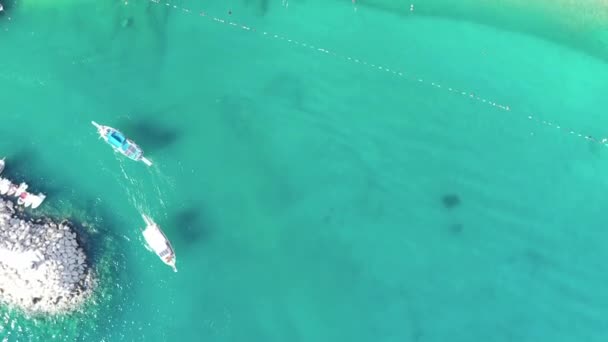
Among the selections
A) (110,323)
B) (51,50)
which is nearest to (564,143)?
(110,323)

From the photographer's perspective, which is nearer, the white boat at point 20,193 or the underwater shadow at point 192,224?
the white boat at point 20,193

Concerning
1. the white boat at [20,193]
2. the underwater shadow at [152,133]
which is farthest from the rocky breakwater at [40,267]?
the underwater shadow at [152,133]

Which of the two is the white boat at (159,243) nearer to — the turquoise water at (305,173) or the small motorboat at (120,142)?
the turquoise water at (305,173)

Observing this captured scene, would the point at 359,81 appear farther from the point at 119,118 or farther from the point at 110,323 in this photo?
the point at 110,323

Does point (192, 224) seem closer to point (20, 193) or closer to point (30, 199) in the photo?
point (30, 199)

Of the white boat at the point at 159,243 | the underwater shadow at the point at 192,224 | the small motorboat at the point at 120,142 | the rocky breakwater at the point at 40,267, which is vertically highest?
the small motorboat at the point at 120,142

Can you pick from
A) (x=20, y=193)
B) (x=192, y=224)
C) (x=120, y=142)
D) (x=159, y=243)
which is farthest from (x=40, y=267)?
(x=192, y=224)

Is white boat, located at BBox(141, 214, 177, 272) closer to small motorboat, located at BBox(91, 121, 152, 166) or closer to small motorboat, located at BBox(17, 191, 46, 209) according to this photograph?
small motorboat, located at BBox(91, 121, 152, 166)
